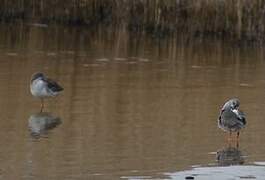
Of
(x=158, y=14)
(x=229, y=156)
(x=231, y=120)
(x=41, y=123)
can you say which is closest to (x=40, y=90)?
(x=41, y=123)

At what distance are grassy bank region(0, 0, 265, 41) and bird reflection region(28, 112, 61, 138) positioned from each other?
32.6ft

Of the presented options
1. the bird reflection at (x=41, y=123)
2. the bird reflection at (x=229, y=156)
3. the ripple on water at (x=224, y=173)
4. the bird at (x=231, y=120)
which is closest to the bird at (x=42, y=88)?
the bird reflection at (x=41, y=123)

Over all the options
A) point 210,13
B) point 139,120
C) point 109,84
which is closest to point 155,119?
point 139,120

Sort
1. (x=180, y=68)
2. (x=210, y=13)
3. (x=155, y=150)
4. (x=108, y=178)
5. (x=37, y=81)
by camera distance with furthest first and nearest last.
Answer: (x=210, y=13), (x=180, y=68), (x=37, y=81), (x=155, y=150), (x=108, y=178)

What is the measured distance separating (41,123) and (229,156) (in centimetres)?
280

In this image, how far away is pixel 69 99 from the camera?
49.4 ft

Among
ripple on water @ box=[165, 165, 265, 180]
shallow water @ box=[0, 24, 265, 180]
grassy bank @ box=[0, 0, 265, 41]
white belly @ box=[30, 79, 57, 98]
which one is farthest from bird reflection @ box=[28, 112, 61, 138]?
grassy bank @ box=[0, 0, 265, 41]

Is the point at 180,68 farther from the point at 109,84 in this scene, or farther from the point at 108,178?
the point at 108,178

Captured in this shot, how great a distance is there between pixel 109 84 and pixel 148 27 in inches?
330

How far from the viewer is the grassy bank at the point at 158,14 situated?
2311 centimetres

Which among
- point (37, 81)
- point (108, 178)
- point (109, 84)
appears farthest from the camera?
point (109, 84)

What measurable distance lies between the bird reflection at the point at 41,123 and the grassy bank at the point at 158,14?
994cm

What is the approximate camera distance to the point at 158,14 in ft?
80.3

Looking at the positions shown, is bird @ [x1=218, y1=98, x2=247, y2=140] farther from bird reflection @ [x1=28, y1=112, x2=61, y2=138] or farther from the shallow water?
bird reflection @ [x1=28, y1=112, x2=61, y2=138]
